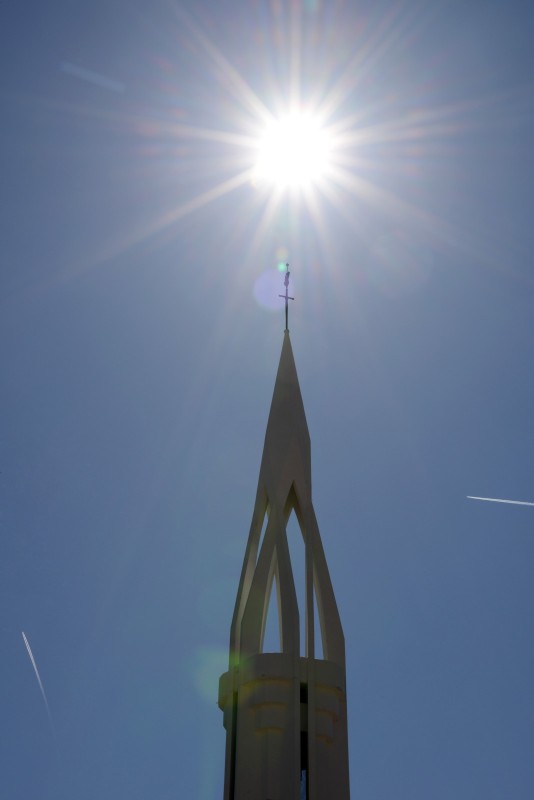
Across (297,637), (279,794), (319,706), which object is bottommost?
(279,794)

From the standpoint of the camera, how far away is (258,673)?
27031mm

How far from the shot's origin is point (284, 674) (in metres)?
26.9

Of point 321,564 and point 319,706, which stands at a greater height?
point 321,564

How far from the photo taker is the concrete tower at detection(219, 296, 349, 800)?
2600 cm

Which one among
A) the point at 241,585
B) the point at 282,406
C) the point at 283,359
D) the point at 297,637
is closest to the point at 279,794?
the point at 297,637

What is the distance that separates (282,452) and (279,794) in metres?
11.1

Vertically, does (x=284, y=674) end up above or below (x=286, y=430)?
below

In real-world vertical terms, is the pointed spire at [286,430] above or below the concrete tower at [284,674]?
above

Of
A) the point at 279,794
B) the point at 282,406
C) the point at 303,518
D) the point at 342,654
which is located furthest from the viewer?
the point at 282,406

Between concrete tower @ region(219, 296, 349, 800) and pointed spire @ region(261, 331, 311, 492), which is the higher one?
pointed spire @ region(261, 331, 311, 492)

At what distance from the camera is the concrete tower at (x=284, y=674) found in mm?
26000

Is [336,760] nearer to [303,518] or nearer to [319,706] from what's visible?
[319,706]

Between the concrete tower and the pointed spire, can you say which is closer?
the concrete tower

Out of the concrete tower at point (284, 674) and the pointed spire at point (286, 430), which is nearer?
the concrete tower at point (284, 674)
